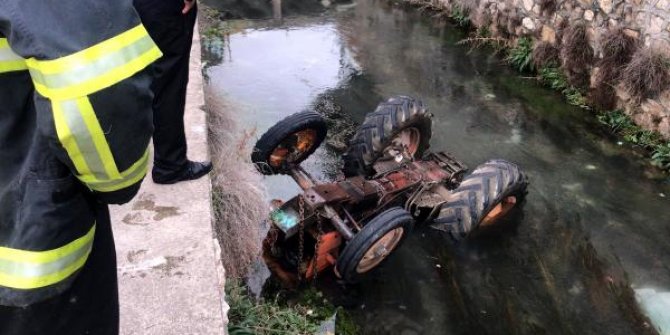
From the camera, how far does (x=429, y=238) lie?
16.2 feet

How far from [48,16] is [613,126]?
6.81 metres

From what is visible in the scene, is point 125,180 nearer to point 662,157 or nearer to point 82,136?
point 82,136

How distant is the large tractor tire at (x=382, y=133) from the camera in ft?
16.2

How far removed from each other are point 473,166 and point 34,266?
194 inches

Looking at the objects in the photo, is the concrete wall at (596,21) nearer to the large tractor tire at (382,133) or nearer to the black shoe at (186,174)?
the large tractor tire at (382,133)

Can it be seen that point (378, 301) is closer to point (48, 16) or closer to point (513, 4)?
point (48, 16)

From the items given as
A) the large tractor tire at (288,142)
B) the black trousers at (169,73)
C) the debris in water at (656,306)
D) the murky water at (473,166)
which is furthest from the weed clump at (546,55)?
the black trousers at (169,73)

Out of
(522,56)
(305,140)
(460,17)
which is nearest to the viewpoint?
(305,140)

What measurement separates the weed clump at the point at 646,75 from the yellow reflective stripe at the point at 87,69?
6.47 m

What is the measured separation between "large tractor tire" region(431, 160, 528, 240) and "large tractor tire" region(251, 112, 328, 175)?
1.19 meters

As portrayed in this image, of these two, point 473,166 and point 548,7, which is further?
point 548,7

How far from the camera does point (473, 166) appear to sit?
5.97 m

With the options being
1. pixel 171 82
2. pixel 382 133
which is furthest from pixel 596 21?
pixel 171 82

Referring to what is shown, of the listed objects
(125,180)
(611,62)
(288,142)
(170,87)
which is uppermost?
(125,180)
